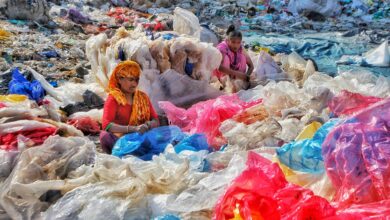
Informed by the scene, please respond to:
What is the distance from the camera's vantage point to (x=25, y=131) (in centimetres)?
355

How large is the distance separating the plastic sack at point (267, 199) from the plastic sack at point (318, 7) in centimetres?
Result: 1189

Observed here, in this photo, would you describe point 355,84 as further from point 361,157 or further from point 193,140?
point 361,157

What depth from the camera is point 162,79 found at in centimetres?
504

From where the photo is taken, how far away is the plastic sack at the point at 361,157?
238 cm

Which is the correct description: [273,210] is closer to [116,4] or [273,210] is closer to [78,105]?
[78,105]

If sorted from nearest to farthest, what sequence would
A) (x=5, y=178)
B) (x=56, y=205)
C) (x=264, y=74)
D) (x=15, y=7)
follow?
(x=56, y=205) → (x=5, y=178) → (x=264, y=74) → (x=15, y=7)

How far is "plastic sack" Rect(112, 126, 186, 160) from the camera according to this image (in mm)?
3631

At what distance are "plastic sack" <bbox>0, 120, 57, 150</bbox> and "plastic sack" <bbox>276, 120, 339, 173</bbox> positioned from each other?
1.64 m

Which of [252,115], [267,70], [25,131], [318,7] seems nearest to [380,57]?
[267,70]

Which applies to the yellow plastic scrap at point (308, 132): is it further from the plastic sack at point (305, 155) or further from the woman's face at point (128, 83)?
the woman's face at point (128, 83)

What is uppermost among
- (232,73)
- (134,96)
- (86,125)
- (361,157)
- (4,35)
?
(361,157)

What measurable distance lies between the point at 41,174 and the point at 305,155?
1.49 m

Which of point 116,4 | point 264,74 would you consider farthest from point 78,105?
point 116,4

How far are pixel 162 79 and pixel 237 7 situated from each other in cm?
974
